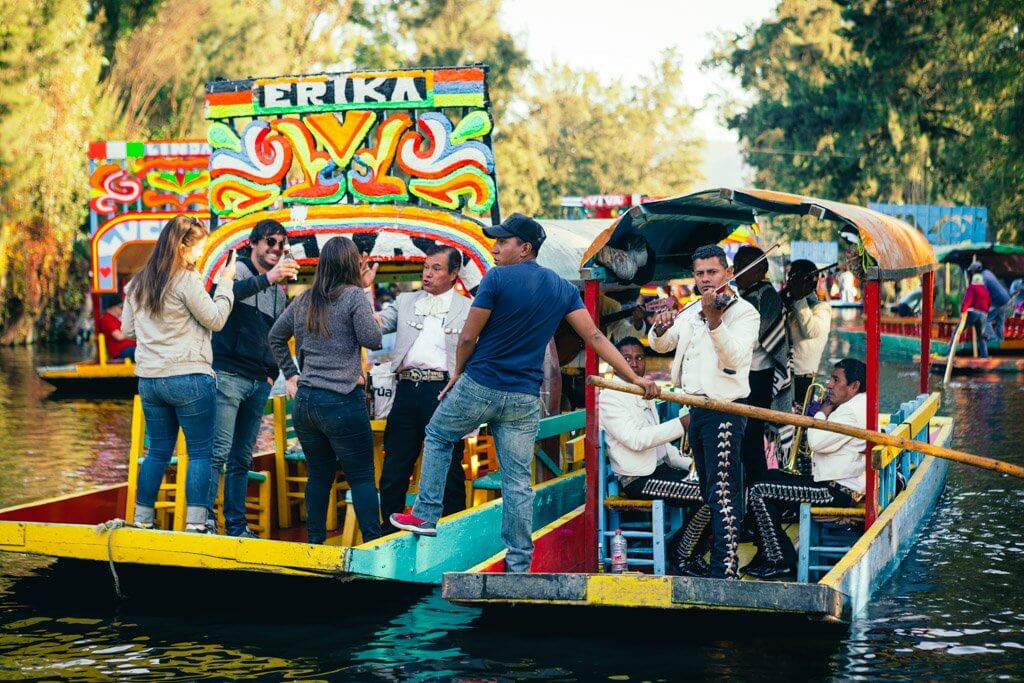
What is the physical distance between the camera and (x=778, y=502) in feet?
26.3

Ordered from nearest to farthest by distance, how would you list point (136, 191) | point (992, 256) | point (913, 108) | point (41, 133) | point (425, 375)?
point (425, 375) → point (136, 191) → point (992, 256) → point (41, 133) → point (913, 108)

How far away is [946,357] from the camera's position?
2475 cm

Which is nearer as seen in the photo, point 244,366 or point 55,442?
point 244,366

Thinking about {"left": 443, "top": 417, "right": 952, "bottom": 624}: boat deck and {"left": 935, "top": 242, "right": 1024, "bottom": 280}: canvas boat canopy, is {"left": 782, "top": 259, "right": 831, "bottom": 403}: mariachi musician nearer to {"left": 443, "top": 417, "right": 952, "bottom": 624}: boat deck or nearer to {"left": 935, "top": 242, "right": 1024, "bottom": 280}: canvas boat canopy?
Answer: {"left": 443, "top": 417, "right": 952, "bottom": 624}: boat deck

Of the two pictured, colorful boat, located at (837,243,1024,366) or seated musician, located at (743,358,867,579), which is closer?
seated musician, located at (743,358,867,579)

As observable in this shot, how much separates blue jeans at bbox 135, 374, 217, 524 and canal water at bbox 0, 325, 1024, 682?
58 centimetres

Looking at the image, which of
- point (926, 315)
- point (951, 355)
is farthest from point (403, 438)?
point (951, 355)

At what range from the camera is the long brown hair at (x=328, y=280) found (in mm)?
7914

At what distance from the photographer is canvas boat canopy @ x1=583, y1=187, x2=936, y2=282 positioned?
25.5ft

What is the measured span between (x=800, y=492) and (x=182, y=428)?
11.9ft

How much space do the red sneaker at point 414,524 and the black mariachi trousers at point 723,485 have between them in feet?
5.13

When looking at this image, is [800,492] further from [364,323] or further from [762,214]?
[364,323]

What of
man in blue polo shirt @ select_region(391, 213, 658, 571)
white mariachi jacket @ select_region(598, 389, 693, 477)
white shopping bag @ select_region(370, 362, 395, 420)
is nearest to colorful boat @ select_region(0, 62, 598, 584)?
white shopping bag @ select_region(370, 362, 395, 420)

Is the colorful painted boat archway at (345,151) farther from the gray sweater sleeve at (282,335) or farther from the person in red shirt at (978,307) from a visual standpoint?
the person in red shirt at (978,307)
